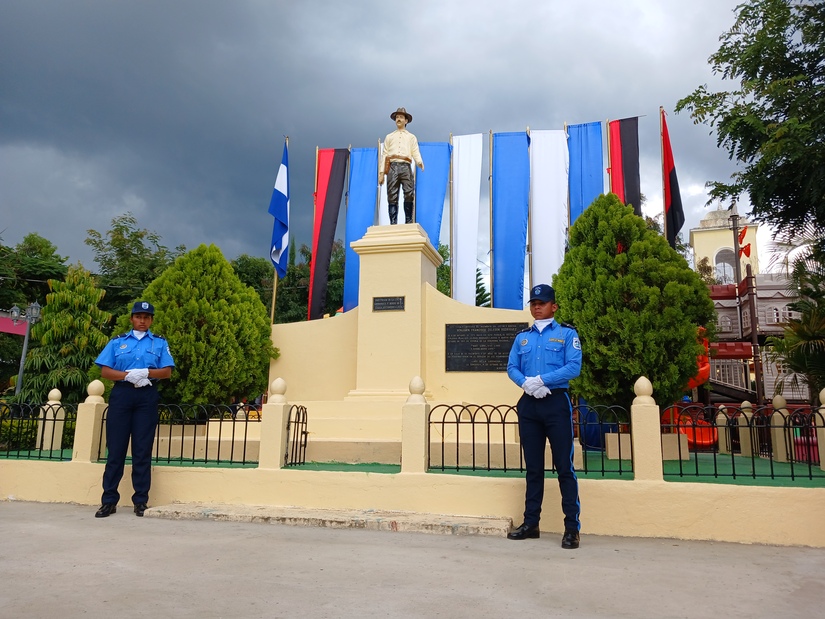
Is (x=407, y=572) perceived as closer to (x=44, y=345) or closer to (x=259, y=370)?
(x=259, y=370)

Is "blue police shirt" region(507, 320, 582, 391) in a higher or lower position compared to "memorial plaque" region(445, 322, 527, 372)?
lower

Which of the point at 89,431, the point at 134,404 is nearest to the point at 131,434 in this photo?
the point at 134,404

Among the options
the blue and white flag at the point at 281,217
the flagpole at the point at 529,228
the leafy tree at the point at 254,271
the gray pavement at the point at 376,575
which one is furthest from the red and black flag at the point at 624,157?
the leafy tree at the point at 254,271

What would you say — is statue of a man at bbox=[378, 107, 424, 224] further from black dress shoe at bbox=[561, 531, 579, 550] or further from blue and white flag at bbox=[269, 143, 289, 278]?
black dress shoe at bbox=[561, 531, 579, 550]

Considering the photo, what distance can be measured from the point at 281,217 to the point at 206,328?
4.99 metres

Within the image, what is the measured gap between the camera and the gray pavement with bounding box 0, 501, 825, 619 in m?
2.78

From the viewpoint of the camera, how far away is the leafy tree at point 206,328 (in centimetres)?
834

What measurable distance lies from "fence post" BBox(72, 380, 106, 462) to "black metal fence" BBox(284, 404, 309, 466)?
1969 millimetres

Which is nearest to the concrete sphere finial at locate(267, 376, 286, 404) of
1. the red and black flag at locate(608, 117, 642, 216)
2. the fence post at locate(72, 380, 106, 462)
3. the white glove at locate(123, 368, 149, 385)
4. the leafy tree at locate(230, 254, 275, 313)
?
the white glove at locate(123, 368, 149, 385)

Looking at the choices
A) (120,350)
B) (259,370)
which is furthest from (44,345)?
(120,350)

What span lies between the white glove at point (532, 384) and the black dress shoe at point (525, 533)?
3.30 feet

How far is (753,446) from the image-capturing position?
4.78 m

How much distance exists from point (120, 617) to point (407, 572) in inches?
59.0

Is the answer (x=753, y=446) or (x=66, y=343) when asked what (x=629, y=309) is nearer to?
(x=753, y=446)
